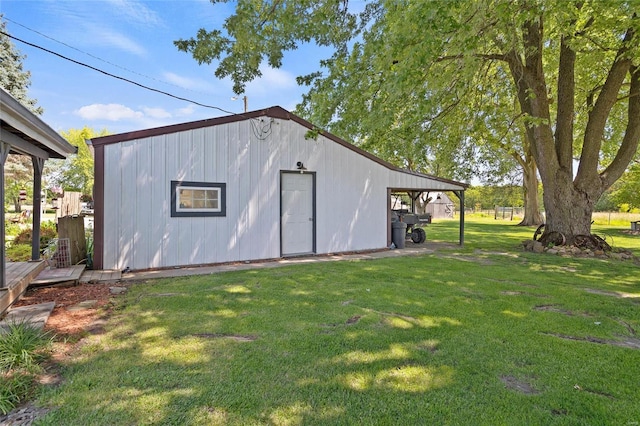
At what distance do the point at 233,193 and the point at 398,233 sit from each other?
5.43 metres

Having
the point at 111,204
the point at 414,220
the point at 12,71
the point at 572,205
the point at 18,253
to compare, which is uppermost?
the point at 12,71

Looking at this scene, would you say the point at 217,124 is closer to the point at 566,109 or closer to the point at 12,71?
the point at 566,109

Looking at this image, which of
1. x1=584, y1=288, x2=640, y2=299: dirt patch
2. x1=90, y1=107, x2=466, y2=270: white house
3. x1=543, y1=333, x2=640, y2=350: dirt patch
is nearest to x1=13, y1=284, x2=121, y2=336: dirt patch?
x1=90, y1=107, x2=466, y2=270: white house

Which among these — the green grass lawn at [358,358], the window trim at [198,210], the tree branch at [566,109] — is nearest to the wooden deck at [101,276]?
the green grass lawn at [358,358]

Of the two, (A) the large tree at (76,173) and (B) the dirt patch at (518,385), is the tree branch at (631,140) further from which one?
(A) the large tree at (76,173)

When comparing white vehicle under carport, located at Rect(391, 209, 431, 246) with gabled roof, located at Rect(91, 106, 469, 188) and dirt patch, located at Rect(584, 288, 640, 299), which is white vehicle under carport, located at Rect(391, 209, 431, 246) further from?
dirt patch, located at Rect(584, 288, 640, 299)

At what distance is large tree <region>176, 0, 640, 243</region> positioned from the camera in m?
5.61

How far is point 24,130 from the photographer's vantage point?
3848mm

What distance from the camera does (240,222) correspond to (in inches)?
309

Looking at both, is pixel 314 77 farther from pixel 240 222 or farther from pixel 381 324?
pixel 381 324

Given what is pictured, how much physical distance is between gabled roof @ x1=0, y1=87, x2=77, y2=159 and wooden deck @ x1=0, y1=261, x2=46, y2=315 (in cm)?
175

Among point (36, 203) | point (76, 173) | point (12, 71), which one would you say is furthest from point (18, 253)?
point (76, 173)

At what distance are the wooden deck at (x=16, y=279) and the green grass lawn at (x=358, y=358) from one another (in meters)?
1.15

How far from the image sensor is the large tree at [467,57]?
5.61 m
